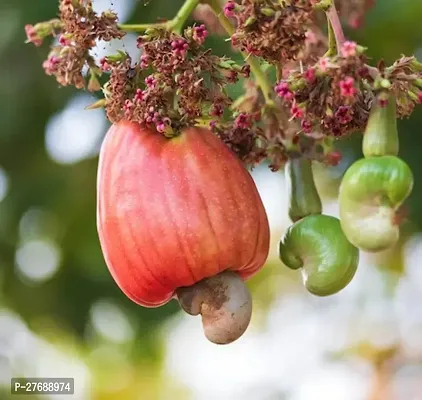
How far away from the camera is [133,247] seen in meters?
1.15

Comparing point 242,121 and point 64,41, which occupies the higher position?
point 64,41

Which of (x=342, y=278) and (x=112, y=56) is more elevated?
(x=112, y=56)

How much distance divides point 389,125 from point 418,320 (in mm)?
3102

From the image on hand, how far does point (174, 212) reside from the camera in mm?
1129

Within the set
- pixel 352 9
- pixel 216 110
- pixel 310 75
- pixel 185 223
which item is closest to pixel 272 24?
pixel 310 75

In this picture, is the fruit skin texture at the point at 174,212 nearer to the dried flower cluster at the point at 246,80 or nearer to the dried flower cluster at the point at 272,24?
the dried flower cluster at the point at 246,80

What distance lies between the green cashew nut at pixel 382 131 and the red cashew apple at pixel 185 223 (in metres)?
0.21

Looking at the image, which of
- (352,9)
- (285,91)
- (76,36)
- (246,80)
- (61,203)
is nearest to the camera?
(285,91)

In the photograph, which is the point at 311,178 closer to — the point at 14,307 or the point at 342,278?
the point at 342,278

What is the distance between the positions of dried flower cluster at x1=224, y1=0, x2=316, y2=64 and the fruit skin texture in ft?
0.58

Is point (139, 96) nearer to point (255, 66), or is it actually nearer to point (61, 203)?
point (255, 66)

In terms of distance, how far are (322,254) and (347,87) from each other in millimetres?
255

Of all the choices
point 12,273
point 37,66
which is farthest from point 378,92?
point 12,273

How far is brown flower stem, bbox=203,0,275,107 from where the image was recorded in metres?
1.25
